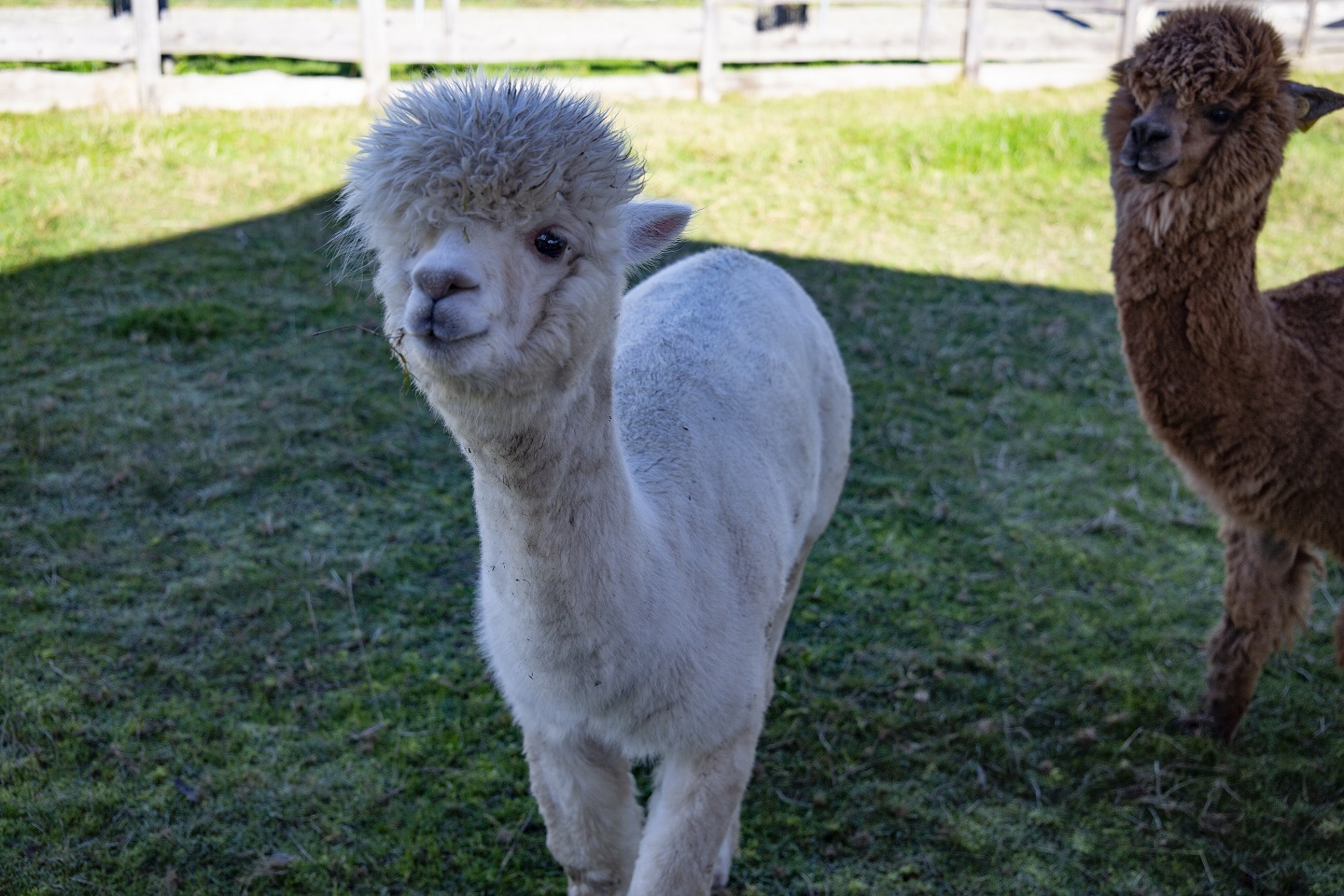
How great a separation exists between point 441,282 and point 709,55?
803cm

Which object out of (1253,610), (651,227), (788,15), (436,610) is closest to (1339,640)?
(1253,610)

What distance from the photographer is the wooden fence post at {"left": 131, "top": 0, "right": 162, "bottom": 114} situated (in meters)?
7.37

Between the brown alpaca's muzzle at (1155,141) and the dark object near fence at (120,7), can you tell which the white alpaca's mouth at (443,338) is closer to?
the brown alpaca's muzzle at (1155,141)

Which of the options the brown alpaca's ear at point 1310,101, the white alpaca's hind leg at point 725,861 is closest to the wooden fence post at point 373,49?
the brown alpaca's ear at point 1310,101

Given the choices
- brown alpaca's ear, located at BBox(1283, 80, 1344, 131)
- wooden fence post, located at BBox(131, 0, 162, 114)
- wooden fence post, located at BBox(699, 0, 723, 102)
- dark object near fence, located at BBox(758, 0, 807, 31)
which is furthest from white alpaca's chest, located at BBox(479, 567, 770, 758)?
dark object near fence, located at BBox(758, 0, 807, 31)

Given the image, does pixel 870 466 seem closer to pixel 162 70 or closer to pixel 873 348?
pixel 873 348

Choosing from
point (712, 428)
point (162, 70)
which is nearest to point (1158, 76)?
point (712, 428)

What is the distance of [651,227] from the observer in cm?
190

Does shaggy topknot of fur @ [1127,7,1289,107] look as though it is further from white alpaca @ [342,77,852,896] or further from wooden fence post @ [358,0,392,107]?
wooden fence post @ [358,0,392,107]

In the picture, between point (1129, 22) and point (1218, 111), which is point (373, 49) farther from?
point (1129, 22)

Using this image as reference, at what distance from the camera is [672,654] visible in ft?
6.30

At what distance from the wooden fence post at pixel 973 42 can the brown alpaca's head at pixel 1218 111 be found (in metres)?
7.56

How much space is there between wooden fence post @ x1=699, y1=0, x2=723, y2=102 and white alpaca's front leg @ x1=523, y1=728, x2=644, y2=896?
7645 mm

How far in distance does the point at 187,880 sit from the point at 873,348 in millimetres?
3988
